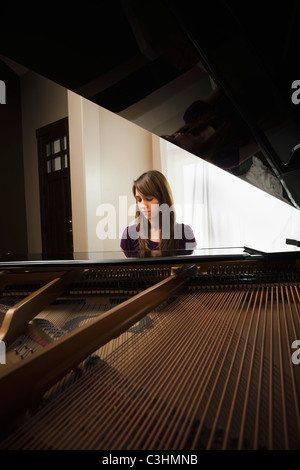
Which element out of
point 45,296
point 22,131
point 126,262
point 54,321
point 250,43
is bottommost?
point 54,321

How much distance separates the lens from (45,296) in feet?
3.44

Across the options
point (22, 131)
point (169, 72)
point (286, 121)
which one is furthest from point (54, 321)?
point (22, 131)

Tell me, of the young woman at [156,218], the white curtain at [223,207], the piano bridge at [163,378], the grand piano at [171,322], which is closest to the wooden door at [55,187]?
the white curtain at [223,207]

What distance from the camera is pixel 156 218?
2592 millimetres

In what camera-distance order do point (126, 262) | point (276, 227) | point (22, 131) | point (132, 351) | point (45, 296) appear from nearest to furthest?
point (132, 351)
point (45, 296)
point (126, 262)
point (276, 227)
point (22, 131)

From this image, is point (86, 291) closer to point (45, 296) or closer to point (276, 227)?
point (45, 296)

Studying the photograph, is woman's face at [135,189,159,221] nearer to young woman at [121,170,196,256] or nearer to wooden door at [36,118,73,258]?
young woman at [121,170,196,256]

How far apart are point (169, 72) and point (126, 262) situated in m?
0.79

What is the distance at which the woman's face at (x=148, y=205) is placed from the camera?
8.34 feet

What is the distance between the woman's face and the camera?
254 cm

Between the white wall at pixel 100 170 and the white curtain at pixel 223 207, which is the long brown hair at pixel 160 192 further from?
the white curtain at pixel 223 207

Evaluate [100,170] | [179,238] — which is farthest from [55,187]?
[179,238]

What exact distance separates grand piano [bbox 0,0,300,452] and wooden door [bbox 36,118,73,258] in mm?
3269

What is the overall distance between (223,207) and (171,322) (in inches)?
127
